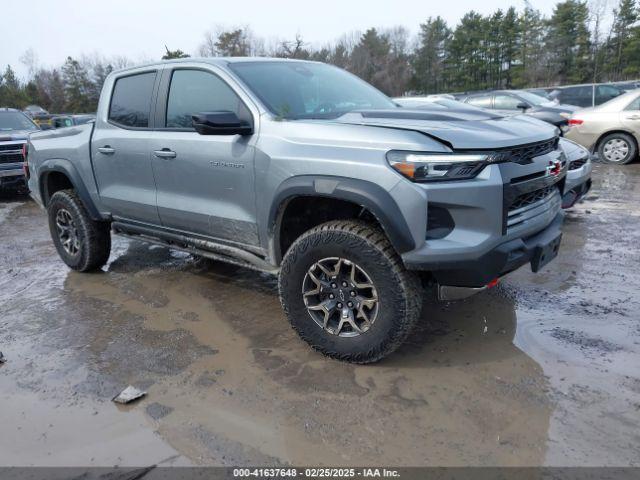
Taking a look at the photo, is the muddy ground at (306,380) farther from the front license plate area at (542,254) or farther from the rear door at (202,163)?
the rear door at (202,163)

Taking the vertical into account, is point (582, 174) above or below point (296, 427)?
above

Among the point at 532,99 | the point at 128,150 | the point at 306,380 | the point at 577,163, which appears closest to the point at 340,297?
the point at 306,380

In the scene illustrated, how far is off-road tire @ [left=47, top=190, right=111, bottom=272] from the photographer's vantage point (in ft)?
16.9

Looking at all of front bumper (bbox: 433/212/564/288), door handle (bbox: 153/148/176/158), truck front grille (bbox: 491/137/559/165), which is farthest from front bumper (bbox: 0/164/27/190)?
truck front grille (bbox: 491/137/559/165)

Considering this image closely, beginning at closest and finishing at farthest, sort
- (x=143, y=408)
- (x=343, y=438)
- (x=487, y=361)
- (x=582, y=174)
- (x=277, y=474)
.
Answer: (x=277, y=474), (x=343, y=438), (x=143, y=408), (x=487, y=361), (x=582, y=174)

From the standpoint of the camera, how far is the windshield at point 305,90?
3.64 meters

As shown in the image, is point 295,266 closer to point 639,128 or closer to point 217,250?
point 217,250

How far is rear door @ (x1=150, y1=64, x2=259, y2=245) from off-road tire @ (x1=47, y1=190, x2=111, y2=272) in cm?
126

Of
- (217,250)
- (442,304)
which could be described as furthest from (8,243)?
(442,304)

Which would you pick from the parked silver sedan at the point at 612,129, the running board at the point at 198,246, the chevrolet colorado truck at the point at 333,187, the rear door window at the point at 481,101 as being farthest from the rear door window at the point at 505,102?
the running board at the point at 198,246

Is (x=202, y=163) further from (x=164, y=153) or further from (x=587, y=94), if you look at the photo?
(x=587, y=94)

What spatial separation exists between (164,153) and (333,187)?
1673 mm

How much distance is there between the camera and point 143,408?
117 inches

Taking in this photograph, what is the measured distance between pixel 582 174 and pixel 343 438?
14.7 ft
